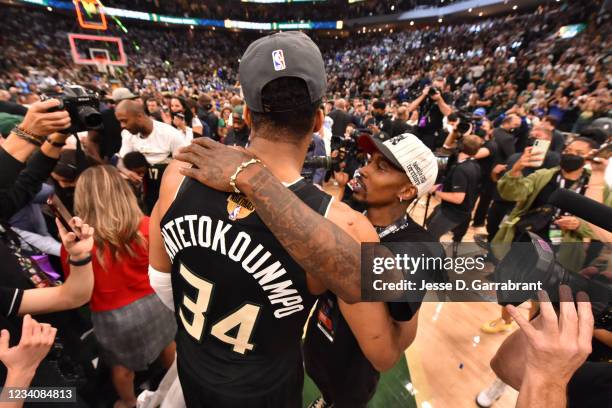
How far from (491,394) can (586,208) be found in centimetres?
206

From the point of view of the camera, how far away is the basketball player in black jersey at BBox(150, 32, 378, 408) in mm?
887

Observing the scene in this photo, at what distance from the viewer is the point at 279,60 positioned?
957 millimetres

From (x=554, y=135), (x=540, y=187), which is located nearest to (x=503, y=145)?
(x=554, y=135)

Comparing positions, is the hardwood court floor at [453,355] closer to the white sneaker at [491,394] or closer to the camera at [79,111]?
the white sneaker at [491,394]

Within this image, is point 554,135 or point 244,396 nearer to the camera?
point 244,396

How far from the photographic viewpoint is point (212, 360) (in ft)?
4.01

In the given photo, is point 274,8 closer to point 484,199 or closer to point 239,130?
point 239,130

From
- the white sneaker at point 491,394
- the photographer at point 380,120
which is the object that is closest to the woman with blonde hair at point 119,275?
the white sneaker at point 491,394

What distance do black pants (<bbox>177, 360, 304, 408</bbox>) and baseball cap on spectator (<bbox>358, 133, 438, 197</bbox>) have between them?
1170 millimetres

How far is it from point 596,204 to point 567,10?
22654 mm

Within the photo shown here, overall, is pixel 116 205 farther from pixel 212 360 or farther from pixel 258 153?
pixel 258 153

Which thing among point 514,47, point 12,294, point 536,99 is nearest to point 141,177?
point 12,294

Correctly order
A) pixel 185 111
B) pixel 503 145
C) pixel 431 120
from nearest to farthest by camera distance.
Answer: pixel 503 145
pixel 185 111
pixel 431 120

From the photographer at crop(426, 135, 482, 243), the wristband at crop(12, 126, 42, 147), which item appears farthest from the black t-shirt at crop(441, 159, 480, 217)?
the wristband at crop(12, 126, 42, 147)
